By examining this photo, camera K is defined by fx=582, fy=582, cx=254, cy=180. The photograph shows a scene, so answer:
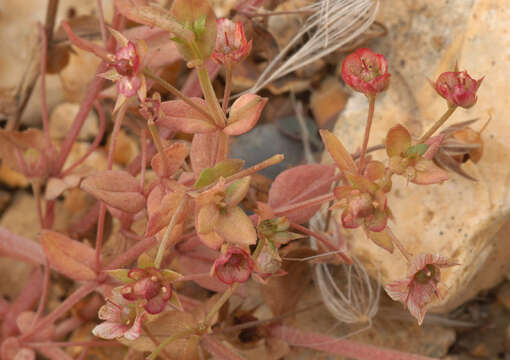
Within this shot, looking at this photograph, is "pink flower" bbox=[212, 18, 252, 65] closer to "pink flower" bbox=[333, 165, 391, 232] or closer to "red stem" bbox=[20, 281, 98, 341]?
"pink flower" bbox=[333, 165, 391, 232]

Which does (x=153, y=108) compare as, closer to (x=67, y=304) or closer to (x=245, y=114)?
(x=245, y=114)

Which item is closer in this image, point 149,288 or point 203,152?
point 149,288

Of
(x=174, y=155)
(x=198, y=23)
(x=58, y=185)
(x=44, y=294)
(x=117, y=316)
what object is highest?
(x=198, y=23)

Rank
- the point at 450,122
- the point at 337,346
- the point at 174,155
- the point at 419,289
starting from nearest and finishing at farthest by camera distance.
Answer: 1. the point at 419,289
2. the point at 174,155
3. the point at 337,346
4. the point at 450,122

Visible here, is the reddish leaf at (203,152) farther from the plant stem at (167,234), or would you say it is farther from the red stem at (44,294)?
the red stem at (44,294)

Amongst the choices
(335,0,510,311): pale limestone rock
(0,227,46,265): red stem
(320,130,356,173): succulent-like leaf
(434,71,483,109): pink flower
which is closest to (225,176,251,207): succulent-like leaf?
(320,130,356,173): succulent-like leaf

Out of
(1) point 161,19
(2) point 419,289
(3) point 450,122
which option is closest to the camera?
(1) point 161,19

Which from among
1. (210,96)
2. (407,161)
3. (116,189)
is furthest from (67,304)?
(407,161)

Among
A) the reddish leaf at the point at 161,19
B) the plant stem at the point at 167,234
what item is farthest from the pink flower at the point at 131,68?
the plant stem at the point at 167,234
